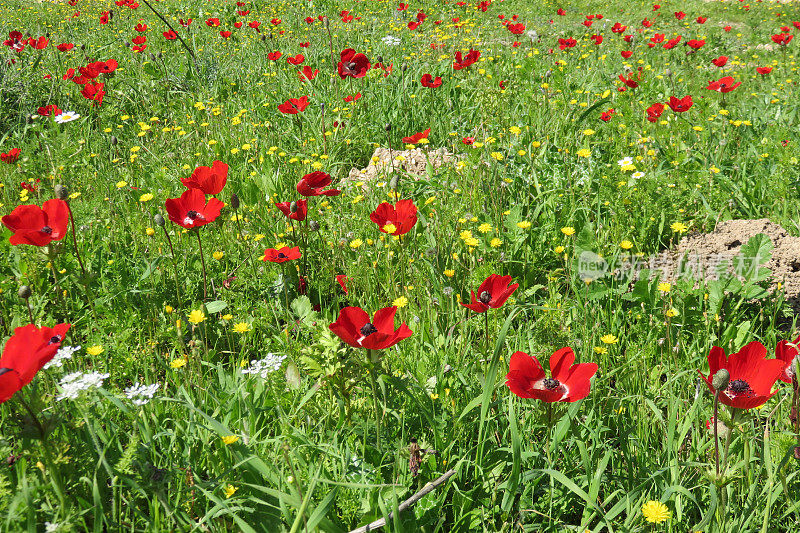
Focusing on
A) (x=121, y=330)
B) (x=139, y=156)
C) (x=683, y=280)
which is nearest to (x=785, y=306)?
(x=683, y=280)

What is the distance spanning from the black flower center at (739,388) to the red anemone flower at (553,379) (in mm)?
294

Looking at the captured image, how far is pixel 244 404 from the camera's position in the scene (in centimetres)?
158

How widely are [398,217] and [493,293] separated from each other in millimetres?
563

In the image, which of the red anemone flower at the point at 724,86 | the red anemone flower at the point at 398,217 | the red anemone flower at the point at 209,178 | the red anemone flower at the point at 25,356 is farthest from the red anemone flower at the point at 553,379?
the red anemone flower at the point at 724,86

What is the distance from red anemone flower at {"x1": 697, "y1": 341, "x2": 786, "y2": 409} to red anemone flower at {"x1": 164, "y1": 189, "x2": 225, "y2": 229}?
159 centimetres

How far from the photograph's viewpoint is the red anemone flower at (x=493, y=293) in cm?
156

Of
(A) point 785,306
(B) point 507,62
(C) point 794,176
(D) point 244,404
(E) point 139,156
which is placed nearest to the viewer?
(D) point 244,404

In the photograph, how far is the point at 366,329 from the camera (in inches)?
52.8

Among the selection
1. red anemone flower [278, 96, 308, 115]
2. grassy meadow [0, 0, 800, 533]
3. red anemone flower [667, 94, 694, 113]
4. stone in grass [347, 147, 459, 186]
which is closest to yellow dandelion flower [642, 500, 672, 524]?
grassy meadow [0, 0, 800, 533]

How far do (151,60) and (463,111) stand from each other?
3.05 metres

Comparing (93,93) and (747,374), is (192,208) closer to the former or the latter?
(747,374)

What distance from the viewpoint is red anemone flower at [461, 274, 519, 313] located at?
1.56m

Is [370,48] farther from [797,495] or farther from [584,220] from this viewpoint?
[797,495]

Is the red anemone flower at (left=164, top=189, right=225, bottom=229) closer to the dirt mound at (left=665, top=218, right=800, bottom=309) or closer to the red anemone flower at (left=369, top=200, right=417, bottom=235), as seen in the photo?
the red anemone flower at (left=369, top=200, right=417, bottom=235)
